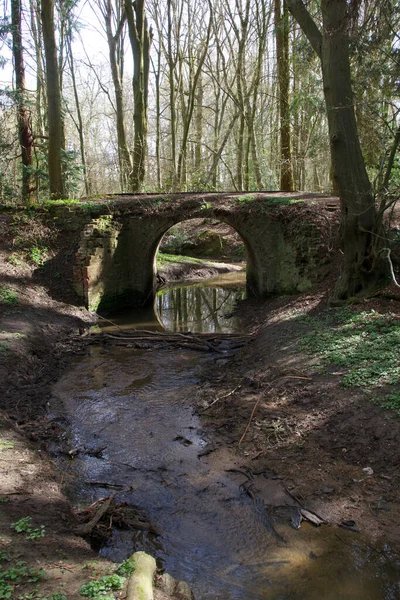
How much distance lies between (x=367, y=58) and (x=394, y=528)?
9.39 metres

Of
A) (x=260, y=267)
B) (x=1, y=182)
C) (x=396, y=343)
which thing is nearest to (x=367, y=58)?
(x=260, y=267)

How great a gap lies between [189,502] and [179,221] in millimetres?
9253

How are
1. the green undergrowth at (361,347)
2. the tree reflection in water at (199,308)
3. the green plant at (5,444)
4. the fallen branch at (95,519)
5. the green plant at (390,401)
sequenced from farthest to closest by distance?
the tree reflection in water at (199,308) → the green undergrowth at (361,347) → the green plant at (390,401) → the green plant at (5,444) → the fallen branch at (95,519)

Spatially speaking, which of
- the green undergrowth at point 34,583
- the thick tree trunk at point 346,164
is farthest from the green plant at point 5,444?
the thick tree trunk at point 346,164

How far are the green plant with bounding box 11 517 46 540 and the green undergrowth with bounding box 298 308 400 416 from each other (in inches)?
153

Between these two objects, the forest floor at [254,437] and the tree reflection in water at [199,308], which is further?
the tree reflection in water at [199,308]

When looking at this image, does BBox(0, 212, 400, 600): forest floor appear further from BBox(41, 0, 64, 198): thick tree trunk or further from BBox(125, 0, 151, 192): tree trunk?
BBox(125, 0, 151, 192): tree trunk

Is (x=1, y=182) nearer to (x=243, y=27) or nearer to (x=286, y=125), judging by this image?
(x=286, y=125)

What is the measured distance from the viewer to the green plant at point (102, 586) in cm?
270

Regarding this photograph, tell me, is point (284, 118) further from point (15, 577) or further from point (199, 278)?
point (15, 577)

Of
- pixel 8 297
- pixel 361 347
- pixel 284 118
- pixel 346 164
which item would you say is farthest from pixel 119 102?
pixel 361 347

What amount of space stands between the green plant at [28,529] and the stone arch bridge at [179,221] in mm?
8687

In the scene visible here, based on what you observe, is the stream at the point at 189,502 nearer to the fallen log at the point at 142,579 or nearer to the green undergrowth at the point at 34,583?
the fallen log at the point at 142,579

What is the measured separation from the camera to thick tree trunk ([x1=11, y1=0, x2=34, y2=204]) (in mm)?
14445
